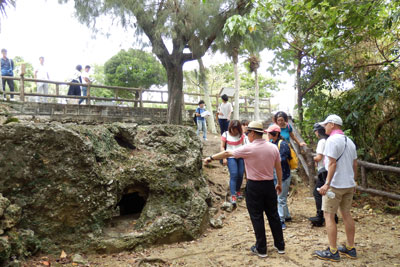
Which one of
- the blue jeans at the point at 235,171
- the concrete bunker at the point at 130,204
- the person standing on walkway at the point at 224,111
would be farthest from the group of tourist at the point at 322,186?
the person standing on walkway at the point at 224,111

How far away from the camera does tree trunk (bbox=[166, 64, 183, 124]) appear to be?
35.1 ft

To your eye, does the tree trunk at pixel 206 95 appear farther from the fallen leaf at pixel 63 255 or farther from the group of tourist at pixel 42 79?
the fallen leaf at pixel 63 255

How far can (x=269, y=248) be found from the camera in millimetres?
3920

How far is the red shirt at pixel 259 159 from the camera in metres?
3.52

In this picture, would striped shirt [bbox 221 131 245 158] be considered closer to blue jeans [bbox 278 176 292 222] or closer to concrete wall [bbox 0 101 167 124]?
blue jeans [bbox 278 176 292 222]

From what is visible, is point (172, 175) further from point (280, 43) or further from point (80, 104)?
point (80, 104)

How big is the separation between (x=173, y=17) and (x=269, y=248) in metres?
7.75

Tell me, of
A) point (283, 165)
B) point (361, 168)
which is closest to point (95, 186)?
point (283, 165)

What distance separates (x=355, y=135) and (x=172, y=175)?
177 inches

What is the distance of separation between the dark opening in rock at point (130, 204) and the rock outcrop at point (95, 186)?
0.08ft

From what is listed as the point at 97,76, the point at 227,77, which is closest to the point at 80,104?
the point at 227,77

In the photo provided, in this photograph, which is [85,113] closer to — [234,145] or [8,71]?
[8,71]

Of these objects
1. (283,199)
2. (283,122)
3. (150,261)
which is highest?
(283,122)

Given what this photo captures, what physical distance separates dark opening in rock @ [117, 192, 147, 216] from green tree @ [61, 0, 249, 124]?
5.85 m
